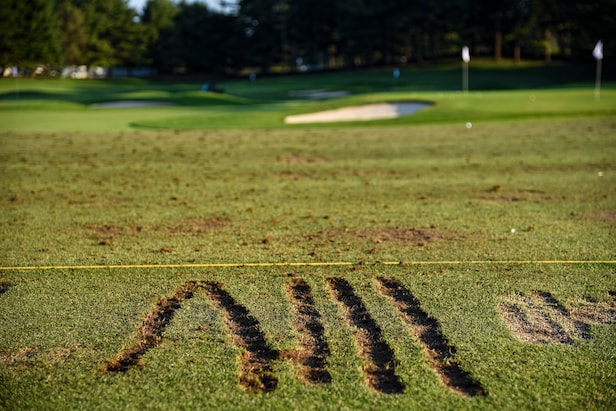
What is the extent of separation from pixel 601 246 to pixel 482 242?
4.10ft

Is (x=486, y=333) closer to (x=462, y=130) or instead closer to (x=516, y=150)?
(x=516, y=150)

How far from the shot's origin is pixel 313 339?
451 centimetres

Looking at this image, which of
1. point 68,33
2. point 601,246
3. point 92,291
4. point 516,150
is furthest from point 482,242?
point 68,33

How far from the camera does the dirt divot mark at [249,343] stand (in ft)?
12.7

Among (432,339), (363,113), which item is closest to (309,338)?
(432,339)

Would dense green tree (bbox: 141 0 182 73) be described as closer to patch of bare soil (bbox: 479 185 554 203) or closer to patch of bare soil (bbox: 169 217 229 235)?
patch of bare soil (bbox: 479 185 554 203)

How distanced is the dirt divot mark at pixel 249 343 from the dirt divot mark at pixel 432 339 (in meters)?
1.04

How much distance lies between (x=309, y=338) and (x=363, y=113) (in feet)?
71.7

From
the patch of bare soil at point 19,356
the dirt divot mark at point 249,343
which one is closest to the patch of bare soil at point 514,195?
the dirt divot mark at point 249,343

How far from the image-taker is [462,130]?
1962 cm

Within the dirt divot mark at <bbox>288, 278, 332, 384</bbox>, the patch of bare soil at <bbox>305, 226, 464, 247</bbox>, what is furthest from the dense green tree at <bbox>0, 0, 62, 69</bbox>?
the dirt divot mark at <bbox>288, 278, 332, 384</bbox>

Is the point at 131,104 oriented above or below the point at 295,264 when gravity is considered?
above

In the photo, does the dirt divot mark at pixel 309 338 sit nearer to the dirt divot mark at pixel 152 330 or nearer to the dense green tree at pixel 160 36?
the dirt divot mark at pixel 152 330

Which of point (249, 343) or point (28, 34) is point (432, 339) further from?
point (28, 34)
